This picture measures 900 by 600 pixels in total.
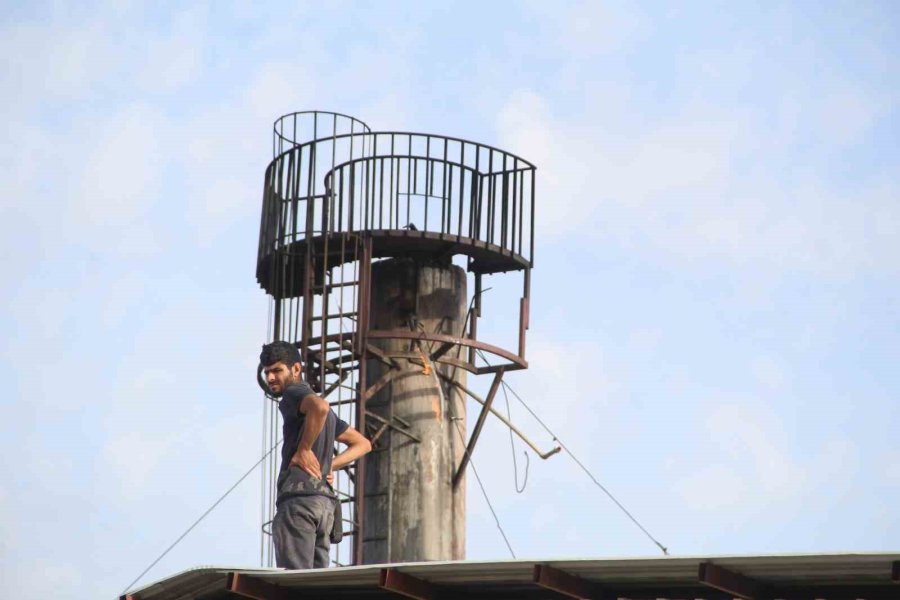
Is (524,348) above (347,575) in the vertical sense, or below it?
above

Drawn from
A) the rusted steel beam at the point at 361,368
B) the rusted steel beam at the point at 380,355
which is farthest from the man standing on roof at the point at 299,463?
the rusted steel beam at the point at 380,355

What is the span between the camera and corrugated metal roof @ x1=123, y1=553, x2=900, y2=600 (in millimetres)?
16203

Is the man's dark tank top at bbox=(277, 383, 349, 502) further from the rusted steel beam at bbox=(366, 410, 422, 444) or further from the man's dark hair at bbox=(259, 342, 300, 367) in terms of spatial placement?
the rusted steel beam at bbox=(366, 410, 422, 444)

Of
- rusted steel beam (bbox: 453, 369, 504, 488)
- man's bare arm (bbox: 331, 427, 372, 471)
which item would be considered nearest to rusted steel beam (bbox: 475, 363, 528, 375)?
rusted steel beam (bbox: 453, 369, 504, 488)

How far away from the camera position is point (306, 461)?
58.1ft

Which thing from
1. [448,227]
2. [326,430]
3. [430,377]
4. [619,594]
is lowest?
[619,594]

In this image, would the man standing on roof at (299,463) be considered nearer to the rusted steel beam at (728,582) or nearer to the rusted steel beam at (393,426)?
the rusted steel beam at (728,582)

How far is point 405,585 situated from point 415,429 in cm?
1144

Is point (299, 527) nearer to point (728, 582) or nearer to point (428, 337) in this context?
point (728, 582)

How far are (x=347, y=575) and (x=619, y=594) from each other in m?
2.26

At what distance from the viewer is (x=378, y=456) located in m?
28.8

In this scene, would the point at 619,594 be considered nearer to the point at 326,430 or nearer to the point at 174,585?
the point at 326,430

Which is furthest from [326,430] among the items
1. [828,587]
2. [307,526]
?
[828,587]

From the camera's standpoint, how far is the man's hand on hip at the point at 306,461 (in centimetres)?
1772
